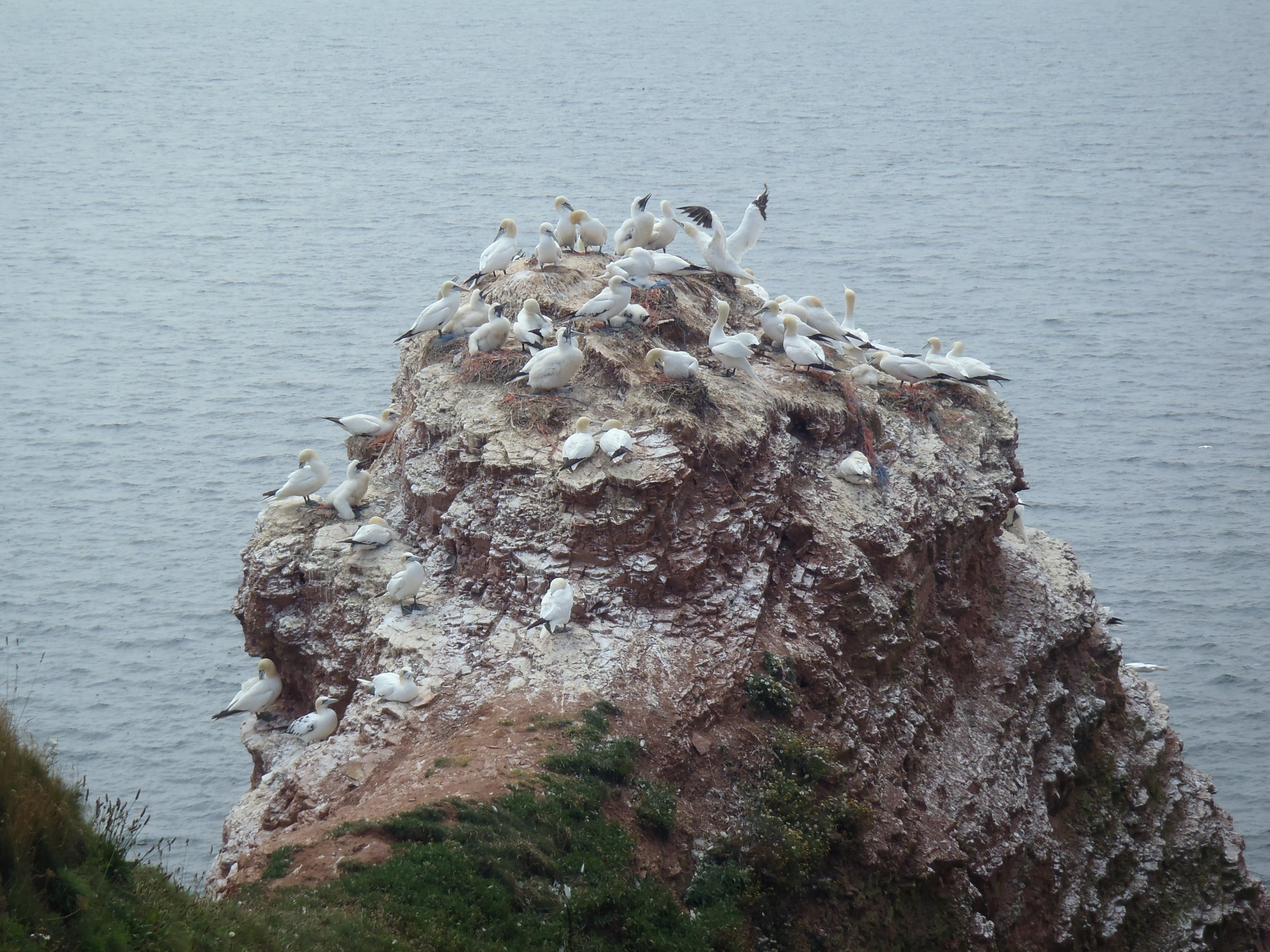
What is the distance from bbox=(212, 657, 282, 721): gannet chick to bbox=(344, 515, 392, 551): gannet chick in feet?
7.47

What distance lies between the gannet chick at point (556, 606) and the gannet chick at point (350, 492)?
4744 mm

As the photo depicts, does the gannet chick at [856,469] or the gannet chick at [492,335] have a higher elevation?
the gannet chick at [492,335]

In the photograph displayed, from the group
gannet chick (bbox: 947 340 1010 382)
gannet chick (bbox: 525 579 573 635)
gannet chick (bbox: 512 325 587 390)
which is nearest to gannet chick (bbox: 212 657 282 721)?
gannet chick (bbox: 525 579 573 635)

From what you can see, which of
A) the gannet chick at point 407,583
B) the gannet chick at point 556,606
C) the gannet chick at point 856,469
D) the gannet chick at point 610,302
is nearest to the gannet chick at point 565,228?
the gannet chick at point 610,302

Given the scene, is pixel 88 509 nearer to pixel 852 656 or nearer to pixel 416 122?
pixel 852 656

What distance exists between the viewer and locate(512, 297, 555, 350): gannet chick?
17.1m

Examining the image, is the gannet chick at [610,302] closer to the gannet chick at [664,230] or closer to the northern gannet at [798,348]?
the northern gannet at [798,348]

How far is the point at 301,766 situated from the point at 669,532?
5.63 meters

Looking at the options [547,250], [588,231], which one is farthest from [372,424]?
[588,231]

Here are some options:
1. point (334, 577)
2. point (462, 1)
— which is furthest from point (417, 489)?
point (462, 1)

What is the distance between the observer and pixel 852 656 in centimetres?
1641

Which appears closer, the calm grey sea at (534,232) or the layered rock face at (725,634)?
the layered rock face at (725,634)

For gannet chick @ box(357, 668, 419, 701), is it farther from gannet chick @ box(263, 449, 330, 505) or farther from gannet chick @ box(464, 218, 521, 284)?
gannet chick @ box(464, 218, 521, 284)

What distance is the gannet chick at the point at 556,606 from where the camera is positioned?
1398 centimetres
